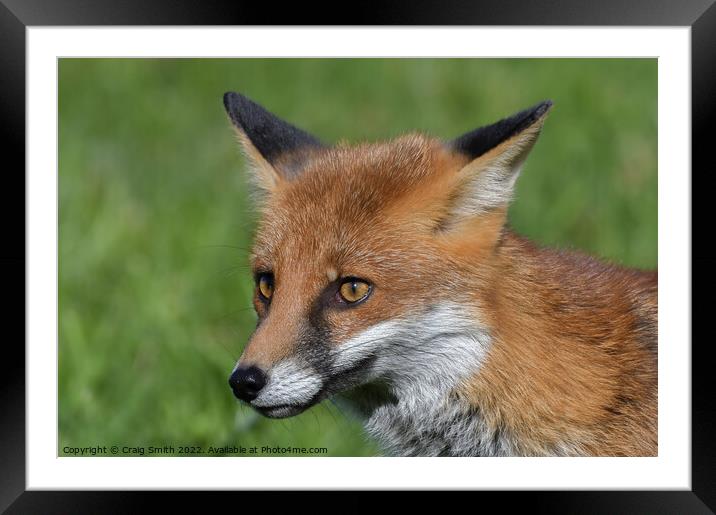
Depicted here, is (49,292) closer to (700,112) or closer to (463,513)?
(463,513)

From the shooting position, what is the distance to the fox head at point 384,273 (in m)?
5.41

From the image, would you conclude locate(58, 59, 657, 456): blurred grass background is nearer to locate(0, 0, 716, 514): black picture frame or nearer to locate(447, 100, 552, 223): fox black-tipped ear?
locate(0, 0, 716, 514): black picture frame

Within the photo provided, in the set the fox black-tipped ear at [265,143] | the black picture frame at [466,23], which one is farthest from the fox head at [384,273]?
the black picture frame at [466,23]

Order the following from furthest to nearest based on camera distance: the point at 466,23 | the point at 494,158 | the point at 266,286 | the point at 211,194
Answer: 1. the point at 211,194
2. the point at 466,23
3. the point at 266,286
4. the point at 494,158

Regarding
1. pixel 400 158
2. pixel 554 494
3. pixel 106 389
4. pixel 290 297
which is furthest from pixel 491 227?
pixel 106 389

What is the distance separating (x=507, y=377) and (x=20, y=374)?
2960 millimetres

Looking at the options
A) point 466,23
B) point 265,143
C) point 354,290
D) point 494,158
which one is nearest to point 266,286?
point 354,290

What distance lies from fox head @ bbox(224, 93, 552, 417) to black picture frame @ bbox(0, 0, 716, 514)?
0.85 metres

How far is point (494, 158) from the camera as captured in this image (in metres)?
5.55

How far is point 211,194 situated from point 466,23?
18.7 feet

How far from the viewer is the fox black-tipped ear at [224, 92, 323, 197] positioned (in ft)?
20.4

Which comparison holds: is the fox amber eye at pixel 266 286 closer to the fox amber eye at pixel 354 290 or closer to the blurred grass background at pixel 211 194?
the fox amber eye at pixel 354 290

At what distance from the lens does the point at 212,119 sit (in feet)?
39.3

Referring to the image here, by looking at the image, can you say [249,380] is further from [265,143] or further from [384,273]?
[265,143]
